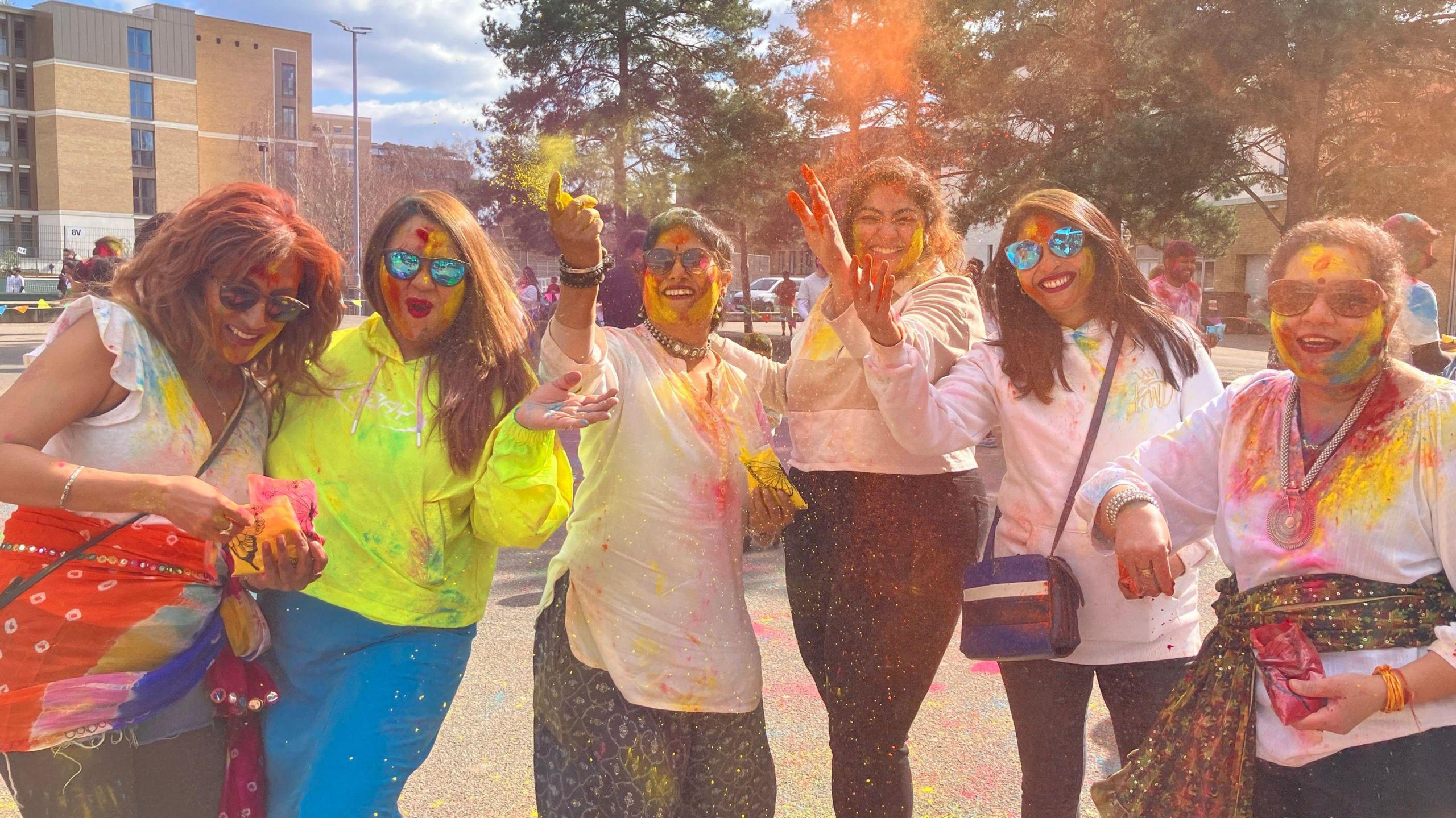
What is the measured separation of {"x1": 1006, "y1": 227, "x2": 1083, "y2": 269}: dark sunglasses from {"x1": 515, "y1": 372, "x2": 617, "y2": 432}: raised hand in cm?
106

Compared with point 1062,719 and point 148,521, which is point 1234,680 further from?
point 148,521

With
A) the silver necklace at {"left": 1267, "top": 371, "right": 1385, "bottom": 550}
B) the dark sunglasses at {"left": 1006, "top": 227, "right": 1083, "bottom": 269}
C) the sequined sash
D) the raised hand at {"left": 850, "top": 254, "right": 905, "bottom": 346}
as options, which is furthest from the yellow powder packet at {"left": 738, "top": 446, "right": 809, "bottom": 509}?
the silver necklace at {"left": 1267, "top": 371, "right": 1385, "bottom": 550}

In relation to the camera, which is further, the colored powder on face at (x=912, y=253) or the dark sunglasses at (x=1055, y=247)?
the colored powder on face at (x=912, y=253)

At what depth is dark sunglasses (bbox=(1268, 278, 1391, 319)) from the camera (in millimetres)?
1942

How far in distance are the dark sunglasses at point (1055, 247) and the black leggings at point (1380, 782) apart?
1.23 meters

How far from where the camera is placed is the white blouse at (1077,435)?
244 cm

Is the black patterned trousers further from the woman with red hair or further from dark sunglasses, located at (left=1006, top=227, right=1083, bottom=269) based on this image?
dark sunglasses, located at (left=1006, top=227, right=1083, bottom=269)

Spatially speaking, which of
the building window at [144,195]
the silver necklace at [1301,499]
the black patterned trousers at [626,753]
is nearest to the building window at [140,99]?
the building window at [144,195]

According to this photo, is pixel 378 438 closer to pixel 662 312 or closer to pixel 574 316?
pixel 574 316

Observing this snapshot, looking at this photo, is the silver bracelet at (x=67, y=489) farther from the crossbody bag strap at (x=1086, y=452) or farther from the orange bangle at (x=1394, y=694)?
the orange bangle at (x=1394, y=694)

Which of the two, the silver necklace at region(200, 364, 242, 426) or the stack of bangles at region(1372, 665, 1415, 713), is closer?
the stack of bangles at region(1372, 665, 1415, 713)

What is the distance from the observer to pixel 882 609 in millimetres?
2678

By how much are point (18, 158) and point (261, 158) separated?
13.6 meters

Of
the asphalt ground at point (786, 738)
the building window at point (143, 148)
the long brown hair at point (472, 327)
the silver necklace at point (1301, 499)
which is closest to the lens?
the silver necklace at point (1301, 499)
